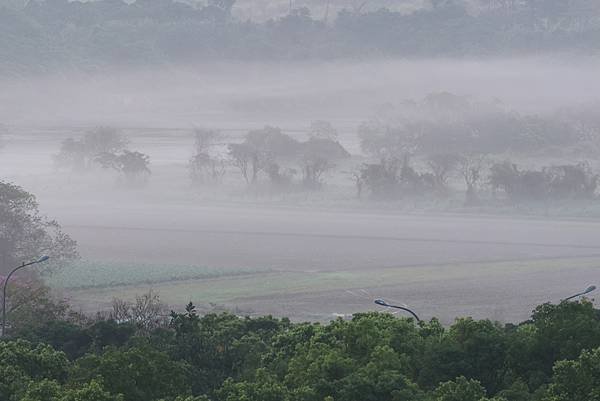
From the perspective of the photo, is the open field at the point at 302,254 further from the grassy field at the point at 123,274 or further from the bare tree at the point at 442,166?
the bare tree at the point at 442,166

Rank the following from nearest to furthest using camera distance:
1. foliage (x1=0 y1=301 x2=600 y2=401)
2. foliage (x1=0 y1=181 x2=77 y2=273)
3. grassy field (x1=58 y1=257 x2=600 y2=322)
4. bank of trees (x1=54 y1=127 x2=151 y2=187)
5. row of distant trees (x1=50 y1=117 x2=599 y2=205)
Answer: foliage (x1=0 y1=301 x2=600 y2=401) → grassy field (x1=58 y1=257 x2=600 y2=322) → foliage (x1=0 y1=181 x2=77 y2=273) → row of distant trees (x1=50 y1=117 x2=599 y2=205) → bank of trees (x1=54 y1=127 x2=151 y2=187)

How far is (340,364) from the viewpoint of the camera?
34344 mm

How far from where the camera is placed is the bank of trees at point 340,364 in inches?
1212

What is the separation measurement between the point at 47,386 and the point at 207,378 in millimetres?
8179

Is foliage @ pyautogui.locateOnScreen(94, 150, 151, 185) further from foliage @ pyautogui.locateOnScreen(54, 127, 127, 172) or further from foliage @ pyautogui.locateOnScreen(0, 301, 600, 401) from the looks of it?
foliage @ pyautogui.locateOnScreen(0, 301, 600, 401)

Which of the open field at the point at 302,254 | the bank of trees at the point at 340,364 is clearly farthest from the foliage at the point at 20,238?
the bank of trees at the point at 340,364

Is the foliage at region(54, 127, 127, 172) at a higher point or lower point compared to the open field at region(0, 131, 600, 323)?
higher

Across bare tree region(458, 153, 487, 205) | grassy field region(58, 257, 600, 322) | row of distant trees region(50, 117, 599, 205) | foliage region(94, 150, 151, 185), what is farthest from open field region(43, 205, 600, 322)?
foliage region(94, 150, 151, 185)

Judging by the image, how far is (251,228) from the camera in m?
107

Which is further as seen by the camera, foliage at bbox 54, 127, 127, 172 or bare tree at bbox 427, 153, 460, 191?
foliage at bbox 54, 127, 127, 172

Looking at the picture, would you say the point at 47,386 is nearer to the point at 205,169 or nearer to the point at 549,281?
the point at 549,281

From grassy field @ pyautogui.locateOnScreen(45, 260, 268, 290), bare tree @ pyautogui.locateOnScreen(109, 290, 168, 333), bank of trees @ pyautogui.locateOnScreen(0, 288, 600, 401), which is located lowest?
grassy field @ pyautogui.locateOnScreen(45, 260, 268, 290)

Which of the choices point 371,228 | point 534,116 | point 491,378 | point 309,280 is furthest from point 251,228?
point 491,378

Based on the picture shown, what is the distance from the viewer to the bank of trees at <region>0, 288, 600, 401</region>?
30.8 m
